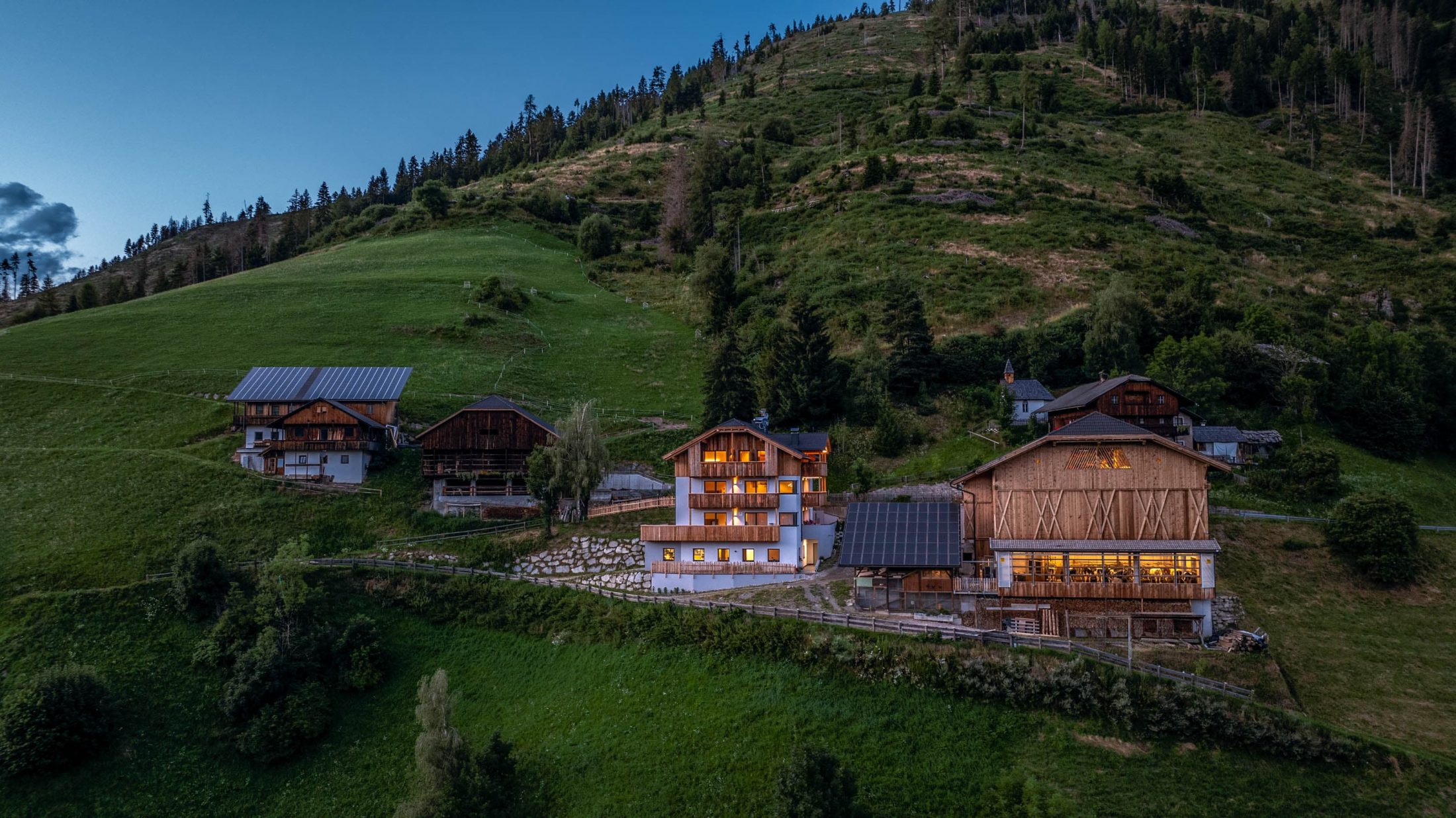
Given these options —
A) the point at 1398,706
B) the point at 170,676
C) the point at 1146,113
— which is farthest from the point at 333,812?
the point at 1146,113

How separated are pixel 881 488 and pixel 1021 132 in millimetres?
103126

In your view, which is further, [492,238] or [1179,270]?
[492,238]

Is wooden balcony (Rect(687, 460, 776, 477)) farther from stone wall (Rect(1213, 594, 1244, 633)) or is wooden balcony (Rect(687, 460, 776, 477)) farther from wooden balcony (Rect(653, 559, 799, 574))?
stone wall (Rect(1213, 594, 1244, 633))

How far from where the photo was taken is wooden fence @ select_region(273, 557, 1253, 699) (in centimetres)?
3381

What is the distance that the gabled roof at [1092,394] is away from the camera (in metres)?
59.5

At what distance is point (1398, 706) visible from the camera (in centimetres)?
3581

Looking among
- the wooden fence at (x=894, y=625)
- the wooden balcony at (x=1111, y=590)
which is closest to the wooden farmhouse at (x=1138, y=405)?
the wooden balcony at (x=1111, y=590)

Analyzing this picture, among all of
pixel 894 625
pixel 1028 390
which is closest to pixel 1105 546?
pixel 894 625

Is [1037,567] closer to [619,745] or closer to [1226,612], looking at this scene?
[1226,612]

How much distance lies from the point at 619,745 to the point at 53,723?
2384cm

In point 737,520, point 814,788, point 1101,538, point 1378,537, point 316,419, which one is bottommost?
point 814,788

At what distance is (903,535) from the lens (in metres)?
43.4

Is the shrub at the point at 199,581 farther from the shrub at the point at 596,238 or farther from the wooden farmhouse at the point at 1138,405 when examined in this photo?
the shrub at the point at 596,238

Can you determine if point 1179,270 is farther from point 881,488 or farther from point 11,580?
point 11,580
